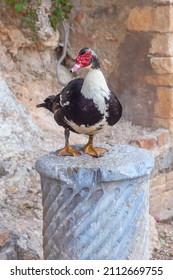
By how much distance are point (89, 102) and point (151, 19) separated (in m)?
1.87

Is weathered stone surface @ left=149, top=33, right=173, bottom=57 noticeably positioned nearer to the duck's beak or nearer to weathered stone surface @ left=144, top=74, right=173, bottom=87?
weathered stone surface @ left=144, top=74, right=173, bottom=87

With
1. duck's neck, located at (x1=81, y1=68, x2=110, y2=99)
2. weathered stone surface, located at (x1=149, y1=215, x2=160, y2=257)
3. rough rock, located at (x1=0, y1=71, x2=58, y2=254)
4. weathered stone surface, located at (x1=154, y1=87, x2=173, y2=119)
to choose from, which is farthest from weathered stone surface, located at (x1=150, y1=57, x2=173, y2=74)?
duck's neck, located at (x1=81, y1=68, x2=110, y2=99)

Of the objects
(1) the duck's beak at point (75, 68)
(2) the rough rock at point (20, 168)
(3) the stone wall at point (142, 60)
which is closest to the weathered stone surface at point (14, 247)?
(2) the rough rock at point (20, 168)

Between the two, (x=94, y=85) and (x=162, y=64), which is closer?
(x=94, y=85)

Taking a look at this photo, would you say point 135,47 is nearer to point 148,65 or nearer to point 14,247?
point 148,65

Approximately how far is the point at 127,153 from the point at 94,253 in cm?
48

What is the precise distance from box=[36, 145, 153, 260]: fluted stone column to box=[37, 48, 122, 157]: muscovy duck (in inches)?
6.8

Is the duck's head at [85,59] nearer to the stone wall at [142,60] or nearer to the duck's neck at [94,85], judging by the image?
the duck's neck at [94,85]

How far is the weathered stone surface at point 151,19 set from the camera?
156 inches

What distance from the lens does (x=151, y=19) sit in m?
4.04

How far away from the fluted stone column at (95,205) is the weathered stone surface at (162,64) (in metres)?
1.64

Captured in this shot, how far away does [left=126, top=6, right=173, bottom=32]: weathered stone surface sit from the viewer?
397 cm

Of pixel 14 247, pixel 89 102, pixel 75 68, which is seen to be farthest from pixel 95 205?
pixel 14 247
